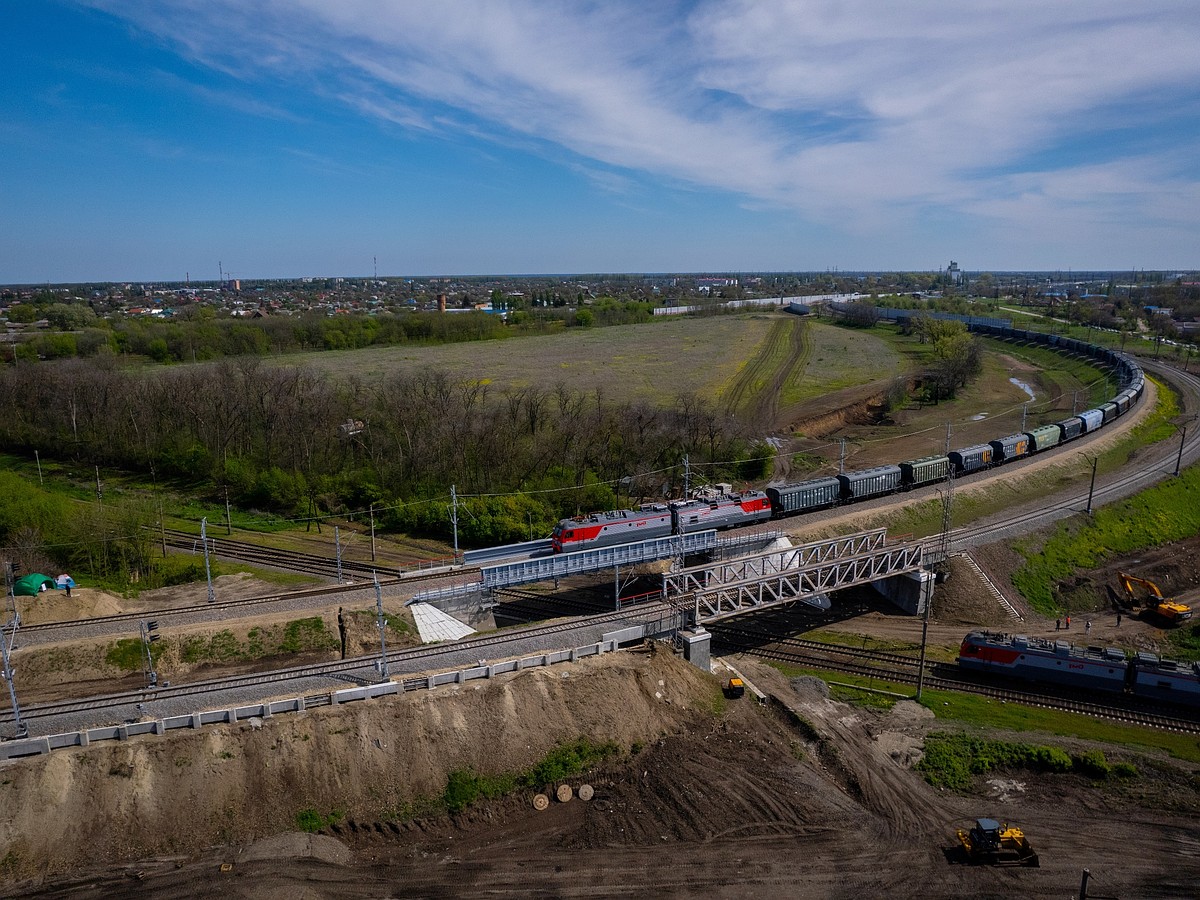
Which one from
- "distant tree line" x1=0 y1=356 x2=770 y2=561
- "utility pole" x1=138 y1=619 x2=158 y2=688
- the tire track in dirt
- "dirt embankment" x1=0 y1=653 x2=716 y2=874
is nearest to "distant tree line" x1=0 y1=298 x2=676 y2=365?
"distant tree line" x1=0 y1=356 x2=770 y2=561

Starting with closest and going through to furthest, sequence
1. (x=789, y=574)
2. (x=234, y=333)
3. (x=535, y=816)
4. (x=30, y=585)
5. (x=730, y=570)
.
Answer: (x=535, y=816)
(x=30, y=585)
(x=789, y=574)
(x=730, y=570)
(x=234, y=333)

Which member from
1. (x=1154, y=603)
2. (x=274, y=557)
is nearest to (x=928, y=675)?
(x=1154, y=603)

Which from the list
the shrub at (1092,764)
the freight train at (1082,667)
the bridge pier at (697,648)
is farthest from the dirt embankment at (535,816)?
the freight train at (1082,667)

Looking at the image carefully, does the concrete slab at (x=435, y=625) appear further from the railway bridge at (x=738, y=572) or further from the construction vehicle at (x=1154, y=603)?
the construction vehicle at (x=1154, y=603)

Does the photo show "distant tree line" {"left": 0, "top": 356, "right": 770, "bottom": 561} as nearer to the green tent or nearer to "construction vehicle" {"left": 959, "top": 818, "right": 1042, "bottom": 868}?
the green tent

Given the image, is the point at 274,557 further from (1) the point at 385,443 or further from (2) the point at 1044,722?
(2) the point at 1044,722

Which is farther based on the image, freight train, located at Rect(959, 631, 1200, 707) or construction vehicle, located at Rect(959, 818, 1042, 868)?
freight train, located at Rect(959, 631, 1200, 707)
